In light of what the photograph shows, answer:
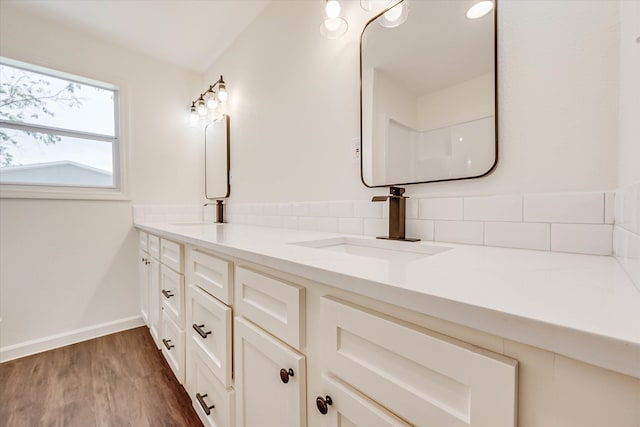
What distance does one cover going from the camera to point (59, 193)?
196 cm

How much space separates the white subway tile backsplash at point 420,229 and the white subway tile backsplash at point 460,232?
21mm

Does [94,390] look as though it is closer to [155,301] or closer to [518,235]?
[155,301]

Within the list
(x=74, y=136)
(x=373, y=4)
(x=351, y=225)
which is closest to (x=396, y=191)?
(x=351, y=225)

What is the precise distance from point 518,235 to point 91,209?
2.71 meters

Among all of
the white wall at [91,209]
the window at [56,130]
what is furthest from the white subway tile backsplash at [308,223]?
the window at [56,130]

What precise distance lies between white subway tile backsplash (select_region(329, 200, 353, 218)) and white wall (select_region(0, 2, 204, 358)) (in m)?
1.81

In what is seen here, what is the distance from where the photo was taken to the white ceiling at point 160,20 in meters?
1.74

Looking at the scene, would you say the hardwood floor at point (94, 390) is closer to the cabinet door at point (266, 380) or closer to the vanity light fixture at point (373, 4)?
the cabinet door at point (266, 380)

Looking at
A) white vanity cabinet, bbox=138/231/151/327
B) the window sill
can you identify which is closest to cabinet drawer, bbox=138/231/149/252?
white vanity cabinet, bbox=138/231/151/327

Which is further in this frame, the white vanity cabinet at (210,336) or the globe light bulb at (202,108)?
the globe light bulb at (202,108)

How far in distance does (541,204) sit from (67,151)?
2904 mm

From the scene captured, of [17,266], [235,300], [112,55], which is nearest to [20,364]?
[17,266]

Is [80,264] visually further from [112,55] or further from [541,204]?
[541,204]

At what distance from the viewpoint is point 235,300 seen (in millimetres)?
850
